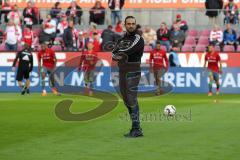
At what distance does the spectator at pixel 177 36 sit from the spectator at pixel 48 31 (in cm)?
582

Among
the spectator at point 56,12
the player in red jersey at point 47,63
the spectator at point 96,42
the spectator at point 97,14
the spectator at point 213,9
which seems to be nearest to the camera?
the player in red jersey at point 47,63

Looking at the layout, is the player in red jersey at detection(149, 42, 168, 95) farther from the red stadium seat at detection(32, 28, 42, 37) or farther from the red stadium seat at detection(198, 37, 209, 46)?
the red stadium seat at detection(32, 28, 42, 37)

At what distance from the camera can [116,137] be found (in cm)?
1495

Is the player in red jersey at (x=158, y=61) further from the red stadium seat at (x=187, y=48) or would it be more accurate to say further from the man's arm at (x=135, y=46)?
the man's arm at (x=135, y=46)

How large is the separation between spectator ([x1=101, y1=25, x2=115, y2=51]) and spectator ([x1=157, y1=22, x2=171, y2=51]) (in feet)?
7.14

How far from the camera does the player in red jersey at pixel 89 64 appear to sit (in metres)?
32.1

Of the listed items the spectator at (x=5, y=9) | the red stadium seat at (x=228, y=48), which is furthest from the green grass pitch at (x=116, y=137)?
the spectator at (x=5, y=9)

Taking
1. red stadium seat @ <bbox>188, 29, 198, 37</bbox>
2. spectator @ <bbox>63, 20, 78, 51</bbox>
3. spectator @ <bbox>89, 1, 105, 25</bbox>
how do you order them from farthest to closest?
spectator @ <bbox>89, 1, 105, 25</bbox>
red stadium seat @ <bbox>188, 29, 198, 37</bbox>
spectator @ <bbox>63, 20, 78, 51</bbox>

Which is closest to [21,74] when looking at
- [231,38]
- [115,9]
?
[115,9]

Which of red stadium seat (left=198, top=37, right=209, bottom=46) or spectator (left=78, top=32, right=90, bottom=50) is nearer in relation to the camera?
spectator (left=78, top=32, right=90, bottom=50)

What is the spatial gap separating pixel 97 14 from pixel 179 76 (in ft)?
19.7

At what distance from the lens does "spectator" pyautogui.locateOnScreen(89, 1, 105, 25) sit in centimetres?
3762

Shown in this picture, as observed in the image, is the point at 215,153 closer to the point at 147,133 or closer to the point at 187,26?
the point at 147,133

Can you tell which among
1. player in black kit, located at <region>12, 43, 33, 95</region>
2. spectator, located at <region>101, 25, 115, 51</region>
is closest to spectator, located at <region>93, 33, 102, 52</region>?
spectator, located at <region>101, 25, 115, 51</region>
